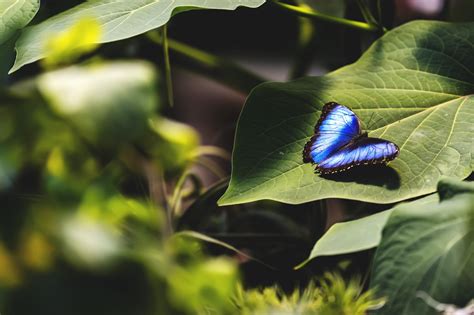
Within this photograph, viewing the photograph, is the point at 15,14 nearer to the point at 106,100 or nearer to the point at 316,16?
the point at 316,16

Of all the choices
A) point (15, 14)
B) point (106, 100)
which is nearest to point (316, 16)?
point (15, 14)

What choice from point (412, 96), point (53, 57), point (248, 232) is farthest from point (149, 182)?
point (53, 57)

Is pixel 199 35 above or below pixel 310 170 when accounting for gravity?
below

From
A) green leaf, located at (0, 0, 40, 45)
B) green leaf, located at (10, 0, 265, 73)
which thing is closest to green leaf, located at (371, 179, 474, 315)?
green leaf, located at (10, 0, 265, 73)

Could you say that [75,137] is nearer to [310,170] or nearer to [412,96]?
[310,170]

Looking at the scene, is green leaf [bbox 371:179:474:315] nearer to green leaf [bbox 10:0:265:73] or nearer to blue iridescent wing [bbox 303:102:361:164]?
blue iridescent wing [bbox 303:102:361:164]
